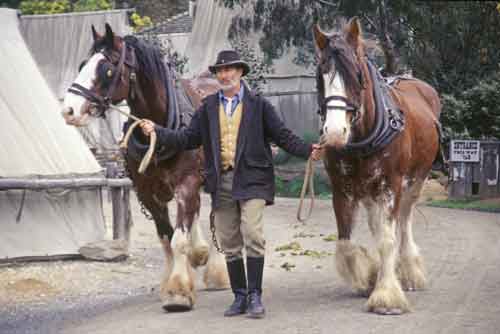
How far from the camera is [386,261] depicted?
23.3 feet

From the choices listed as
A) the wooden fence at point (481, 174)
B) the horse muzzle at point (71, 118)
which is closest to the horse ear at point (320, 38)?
the horse muzzle at point (71, 118)

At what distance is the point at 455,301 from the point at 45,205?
528 centimetres

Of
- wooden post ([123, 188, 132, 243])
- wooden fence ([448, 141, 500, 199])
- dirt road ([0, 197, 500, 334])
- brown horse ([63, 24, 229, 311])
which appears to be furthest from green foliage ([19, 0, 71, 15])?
brown horse ([63, 24, 229, 311])

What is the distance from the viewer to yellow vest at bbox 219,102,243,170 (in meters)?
6.90

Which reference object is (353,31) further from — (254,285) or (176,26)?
(176,26)

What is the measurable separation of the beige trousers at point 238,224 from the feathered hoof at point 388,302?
36.3 inches

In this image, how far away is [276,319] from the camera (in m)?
6.79

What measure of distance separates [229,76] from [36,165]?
14.9 ft

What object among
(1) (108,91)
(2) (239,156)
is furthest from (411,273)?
(1) (108,91)

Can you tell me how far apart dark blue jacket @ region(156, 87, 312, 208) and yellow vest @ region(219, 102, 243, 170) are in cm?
5

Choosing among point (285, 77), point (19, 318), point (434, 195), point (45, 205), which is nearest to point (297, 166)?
point (285, 77)

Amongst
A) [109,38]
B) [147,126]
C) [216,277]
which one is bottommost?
[216,277]

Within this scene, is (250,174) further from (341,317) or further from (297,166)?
(297,166)

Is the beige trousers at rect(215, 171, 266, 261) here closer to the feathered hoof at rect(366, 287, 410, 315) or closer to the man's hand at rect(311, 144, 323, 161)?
the man's hand at rect(311, 144, 323, 161)
